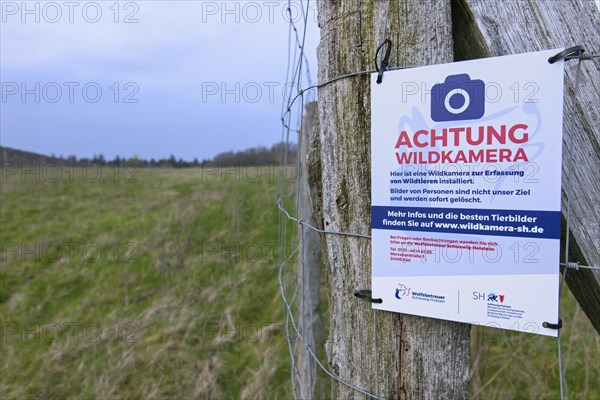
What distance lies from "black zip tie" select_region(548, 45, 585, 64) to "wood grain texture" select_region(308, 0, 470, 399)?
24 centimetres

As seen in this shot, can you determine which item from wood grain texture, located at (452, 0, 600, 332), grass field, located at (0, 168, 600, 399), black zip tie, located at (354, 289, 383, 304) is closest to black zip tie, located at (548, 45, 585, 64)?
wood grain texture, located at (452, 0, 600, 332)

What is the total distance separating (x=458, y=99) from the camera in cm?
106

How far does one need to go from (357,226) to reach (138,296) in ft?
15.9

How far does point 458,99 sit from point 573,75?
29cm

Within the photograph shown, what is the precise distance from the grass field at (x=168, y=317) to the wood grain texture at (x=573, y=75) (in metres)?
2.27

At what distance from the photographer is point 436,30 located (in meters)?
1.13

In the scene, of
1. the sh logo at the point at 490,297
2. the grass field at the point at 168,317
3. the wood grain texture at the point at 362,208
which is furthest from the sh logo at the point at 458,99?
the grass field at the point at 168,317

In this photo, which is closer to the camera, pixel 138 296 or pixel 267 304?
pixel 267 304

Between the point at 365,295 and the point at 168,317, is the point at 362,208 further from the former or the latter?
the point at 168,317

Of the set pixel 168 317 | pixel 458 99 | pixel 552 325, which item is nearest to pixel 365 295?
pixel 552 325

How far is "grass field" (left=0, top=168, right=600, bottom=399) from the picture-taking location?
362 cm

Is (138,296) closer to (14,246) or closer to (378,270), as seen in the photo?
(14,246)

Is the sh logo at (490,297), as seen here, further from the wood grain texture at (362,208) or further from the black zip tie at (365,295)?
the black zip tie at (365,295)

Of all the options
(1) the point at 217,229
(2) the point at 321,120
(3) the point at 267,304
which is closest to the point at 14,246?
(1) the point at 217,229
